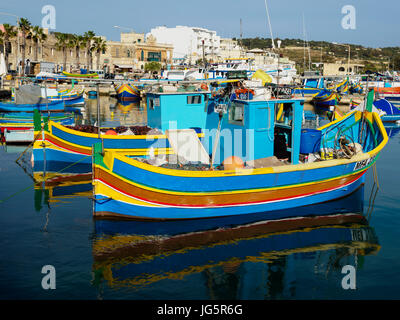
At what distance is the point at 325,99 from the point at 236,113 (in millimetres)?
43850

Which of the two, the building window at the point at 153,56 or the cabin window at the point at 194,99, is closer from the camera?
the cabin window at the point at 194,99

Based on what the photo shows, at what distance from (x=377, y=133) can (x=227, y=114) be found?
6.75m

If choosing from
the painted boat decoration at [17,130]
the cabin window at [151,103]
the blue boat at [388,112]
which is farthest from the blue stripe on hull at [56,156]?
the blue boat at [388,112]

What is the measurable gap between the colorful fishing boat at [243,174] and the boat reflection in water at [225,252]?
20.0 inches

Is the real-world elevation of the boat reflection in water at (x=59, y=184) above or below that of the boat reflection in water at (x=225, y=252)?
above

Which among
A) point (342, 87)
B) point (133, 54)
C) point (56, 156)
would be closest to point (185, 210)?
point (56, 156)

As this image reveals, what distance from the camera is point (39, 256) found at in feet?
33.4

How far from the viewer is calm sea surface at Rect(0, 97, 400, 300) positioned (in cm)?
885

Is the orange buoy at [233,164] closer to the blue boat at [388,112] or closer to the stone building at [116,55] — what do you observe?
the blue boat at [388,112]

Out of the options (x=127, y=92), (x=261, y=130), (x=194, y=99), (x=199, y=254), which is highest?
(x=127, y=92)

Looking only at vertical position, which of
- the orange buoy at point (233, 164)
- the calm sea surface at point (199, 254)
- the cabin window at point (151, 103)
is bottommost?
the calm sea surface at point (199, 254)

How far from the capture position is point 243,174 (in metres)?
11.8

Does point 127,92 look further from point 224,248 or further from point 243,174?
point 224,248

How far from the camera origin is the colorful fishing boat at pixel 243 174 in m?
11.5
